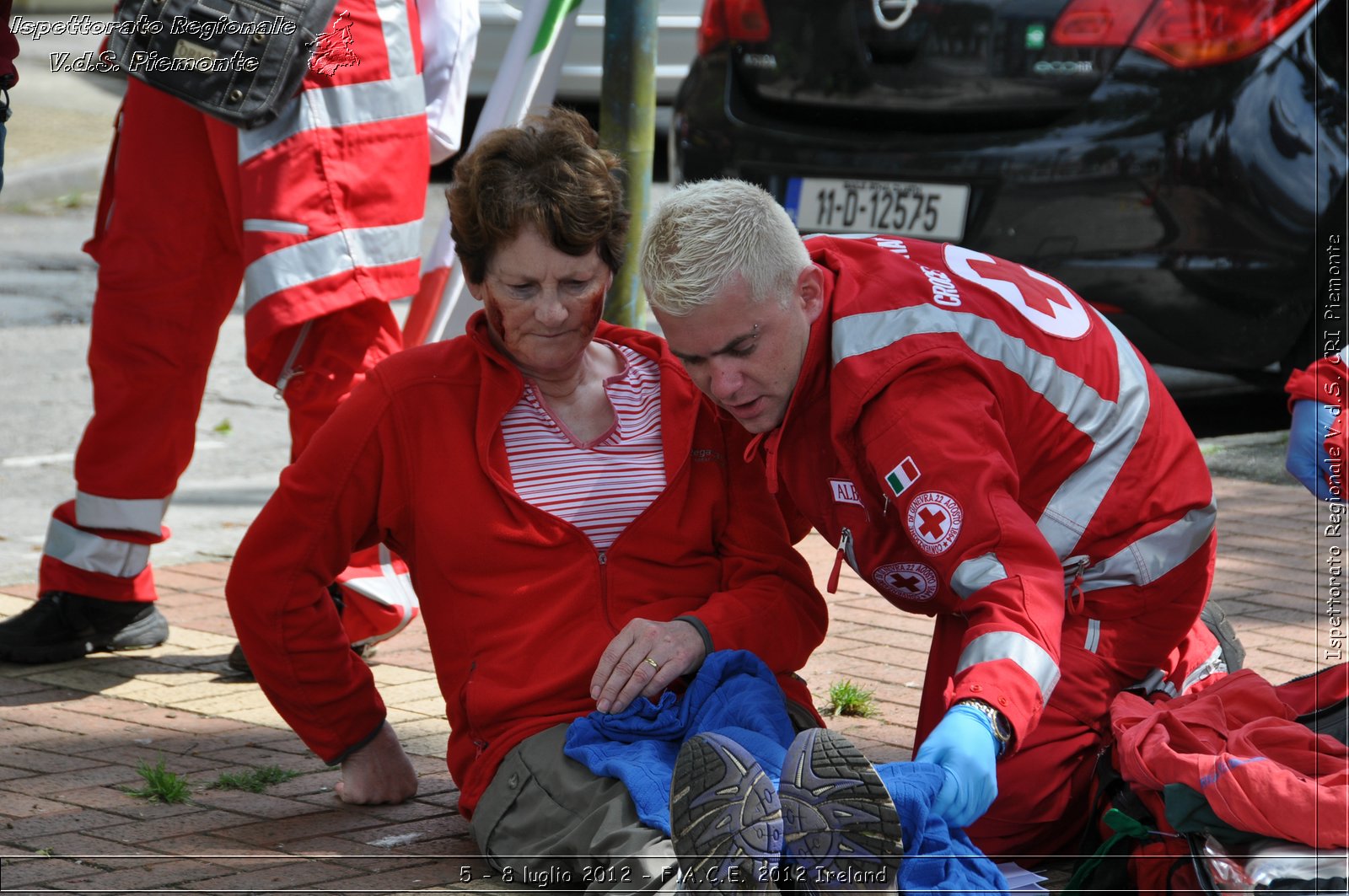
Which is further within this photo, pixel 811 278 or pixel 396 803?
pixel 396 803

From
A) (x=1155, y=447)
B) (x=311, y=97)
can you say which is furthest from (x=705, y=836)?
(x=311, y=97)

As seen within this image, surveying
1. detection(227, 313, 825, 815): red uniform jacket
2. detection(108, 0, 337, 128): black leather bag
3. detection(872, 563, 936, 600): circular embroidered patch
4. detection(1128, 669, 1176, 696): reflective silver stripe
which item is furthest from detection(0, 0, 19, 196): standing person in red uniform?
detection(1128, 669, 1176, 696): reflective silver stripe

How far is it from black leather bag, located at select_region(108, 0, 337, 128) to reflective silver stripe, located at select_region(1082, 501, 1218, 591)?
195 centimetres

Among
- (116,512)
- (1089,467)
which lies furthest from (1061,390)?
(116,512)

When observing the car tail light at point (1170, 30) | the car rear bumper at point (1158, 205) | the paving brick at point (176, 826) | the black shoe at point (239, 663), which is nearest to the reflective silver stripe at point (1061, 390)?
the paving brick at point (176, 826)

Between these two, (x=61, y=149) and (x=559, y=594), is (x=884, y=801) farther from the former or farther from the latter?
(x=61, y=149)

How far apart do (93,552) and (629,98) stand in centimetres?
169

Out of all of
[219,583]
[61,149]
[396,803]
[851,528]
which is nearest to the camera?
[851,528]

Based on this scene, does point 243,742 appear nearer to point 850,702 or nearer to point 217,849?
point 217,849

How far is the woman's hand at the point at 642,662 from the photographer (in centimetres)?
284

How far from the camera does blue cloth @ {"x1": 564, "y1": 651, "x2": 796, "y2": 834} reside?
2.70 metres

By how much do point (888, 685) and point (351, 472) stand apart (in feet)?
4.67

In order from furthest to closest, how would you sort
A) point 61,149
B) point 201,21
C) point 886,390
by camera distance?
point 61,149, point 201,21, point 886,390

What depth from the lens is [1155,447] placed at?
10.0 feet
